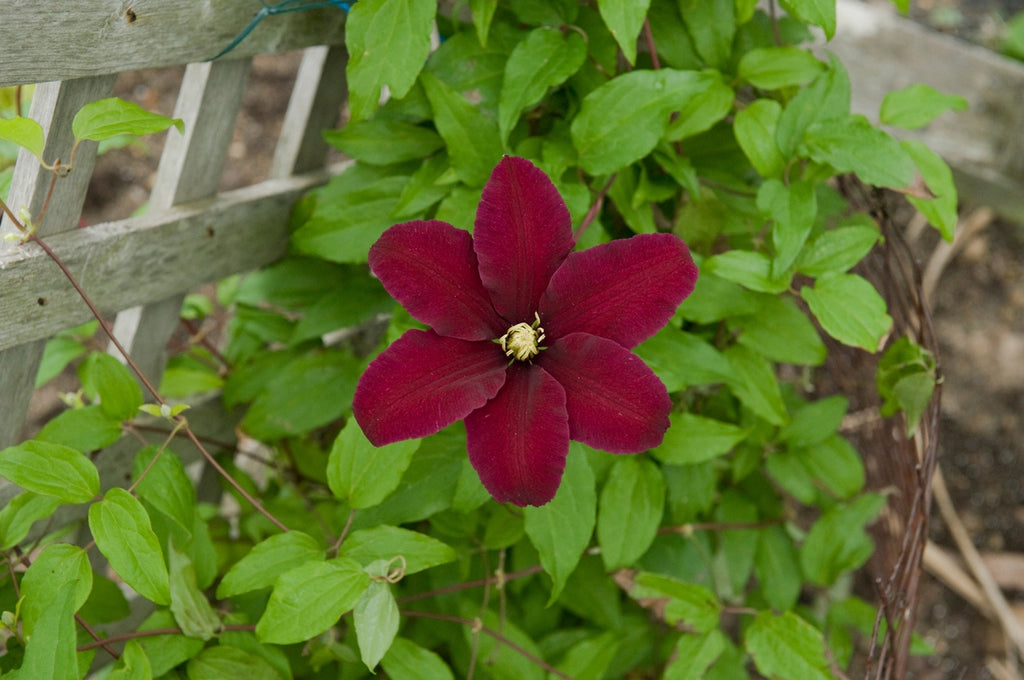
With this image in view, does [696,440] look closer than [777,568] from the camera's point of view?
Answer: Yes

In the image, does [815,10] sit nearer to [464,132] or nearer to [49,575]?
[464,132]

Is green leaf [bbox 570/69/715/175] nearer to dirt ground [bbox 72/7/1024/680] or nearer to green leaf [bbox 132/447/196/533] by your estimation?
green leaf [bbox 132/447/196/533]

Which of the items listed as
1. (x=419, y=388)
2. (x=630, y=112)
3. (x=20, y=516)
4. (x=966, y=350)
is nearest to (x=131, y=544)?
(x=20, y=516)

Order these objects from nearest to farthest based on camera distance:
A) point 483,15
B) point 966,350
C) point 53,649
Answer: point 53,649 → point 483,15 → point 966,350

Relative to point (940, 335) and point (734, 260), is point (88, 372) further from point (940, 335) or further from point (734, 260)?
point (940, 335)

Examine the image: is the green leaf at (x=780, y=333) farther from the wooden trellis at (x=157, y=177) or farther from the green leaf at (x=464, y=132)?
the wooden trellis at (x=157, y=177)

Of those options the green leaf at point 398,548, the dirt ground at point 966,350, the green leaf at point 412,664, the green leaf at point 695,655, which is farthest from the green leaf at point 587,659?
the dirt ground at point 966,350

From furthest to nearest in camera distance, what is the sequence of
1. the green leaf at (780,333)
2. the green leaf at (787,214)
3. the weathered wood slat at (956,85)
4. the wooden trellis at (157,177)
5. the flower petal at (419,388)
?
the weathered wood slat at (956,85) → the green leaf at (780,333) → the green leaf at (787,214) → the wooden trellis at (157,177) → the flower petal at (419,388)
